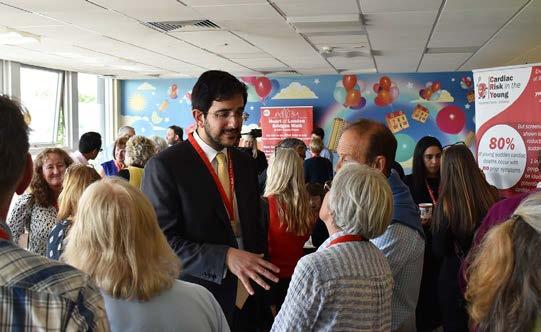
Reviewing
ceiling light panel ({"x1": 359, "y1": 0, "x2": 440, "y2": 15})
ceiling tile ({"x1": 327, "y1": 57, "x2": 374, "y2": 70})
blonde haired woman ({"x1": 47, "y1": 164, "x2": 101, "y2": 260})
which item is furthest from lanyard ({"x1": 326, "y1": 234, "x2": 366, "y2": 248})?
ceiling tile ({"x1": 327, "y1": 57, "x2": 374, "y2": 70})

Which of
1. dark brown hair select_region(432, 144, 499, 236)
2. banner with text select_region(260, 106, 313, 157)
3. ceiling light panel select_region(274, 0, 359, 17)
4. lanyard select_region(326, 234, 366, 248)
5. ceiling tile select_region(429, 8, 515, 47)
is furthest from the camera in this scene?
banner with text select_region(260, 106, 313, 157)

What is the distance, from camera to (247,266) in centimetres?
189

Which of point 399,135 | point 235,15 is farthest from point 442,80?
point 235,15

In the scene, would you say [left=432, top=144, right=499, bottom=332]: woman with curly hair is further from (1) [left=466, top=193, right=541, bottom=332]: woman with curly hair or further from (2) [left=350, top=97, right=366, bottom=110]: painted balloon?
(2) [left=350, top=97, right=366, bottom=110]: painted balloon

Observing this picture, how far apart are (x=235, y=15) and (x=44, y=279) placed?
4.70 m

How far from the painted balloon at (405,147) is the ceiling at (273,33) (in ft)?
5.30

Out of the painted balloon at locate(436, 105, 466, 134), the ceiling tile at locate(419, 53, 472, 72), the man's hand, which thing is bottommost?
the man's hand

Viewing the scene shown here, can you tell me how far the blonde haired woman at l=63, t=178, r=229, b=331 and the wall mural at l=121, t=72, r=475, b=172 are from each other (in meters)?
9.48

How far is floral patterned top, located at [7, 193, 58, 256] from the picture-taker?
321 cm

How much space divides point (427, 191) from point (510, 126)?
83 cm

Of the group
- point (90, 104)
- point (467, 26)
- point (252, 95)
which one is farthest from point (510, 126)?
point (90, 104)

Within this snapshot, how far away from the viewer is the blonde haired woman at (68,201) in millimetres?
2680

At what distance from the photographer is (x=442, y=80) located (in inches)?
418

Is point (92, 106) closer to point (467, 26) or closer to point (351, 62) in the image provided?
point (351, 62)
